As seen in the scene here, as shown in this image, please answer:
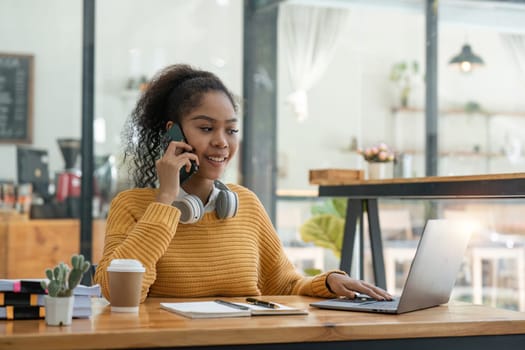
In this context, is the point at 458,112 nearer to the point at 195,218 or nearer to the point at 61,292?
the point at 195,218

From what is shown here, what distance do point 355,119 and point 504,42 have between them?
126cm

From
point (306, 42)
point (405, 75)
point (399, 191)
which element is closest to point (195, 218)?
point (399, 191)

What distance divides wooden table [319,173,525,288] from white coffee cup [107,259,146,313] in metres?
1.64

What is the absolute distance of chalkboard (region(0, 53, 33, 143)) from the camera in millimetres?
6371

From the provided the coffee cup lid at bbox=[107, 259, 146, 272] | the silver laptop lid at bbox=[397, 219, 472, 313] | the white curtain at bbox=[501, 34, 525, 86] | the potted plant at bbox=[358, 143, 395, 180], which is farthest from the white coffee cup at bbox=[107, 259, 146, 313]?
the white curtain at bbox=[501, 34, 525, 86]

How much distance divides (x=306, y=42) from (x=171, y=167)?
15.1 feet

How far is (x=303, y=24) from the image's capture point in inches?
271

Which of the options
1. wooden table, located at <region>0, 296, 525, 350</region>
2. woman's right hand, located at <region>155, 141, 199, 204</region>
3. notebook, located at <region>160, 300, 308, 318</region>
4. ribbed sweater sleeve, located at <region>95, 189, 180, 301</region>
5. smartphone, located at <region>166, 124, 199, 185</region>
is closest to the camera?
wooden table, located at <region>0, 296, 525, 350</region>

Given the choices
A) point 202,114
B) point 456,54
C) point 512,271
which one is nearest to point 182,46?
point 456,54

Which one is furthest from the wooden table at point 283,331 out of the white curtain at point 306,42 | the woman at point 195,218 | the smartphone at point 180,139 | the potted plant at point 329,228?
the white curtain at point 306,42

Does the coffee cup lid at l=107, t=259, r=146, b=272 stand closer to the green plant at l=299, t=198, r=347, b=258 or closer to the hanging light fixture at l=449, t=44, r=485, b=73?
the green plant at l=299, t=198, r=347, b=258

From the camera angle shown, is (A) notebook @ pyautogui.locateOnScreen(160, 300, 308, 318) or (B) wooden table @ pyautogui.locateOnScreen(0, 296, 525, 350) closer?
(B) wooden table @ pyautogui.locateOnScreen(0, 296, 525, 350)

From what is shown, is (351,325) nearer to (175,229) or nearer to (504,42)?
(175,229)

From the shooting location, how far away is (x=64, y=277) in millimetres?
1793
